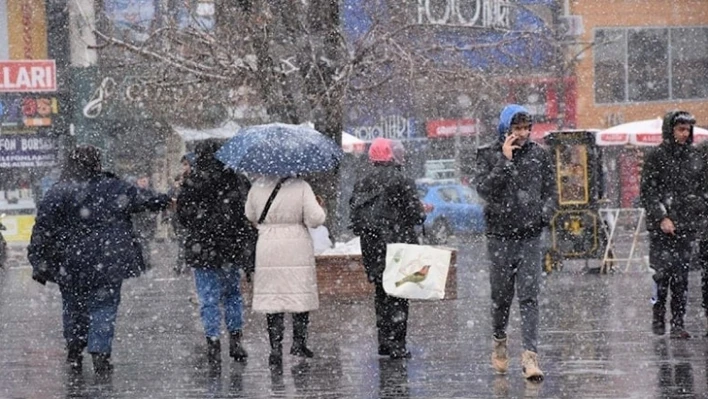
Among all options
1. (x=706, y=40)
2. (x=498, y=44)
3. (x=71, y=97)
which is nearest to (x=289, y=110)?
(x=498, y=44)

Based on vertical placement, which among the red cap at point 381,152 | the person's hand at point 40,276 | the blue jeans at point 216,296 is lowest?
the blue jeans at point 216,296

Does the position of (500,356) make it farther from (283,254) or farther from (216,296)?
(216,296)

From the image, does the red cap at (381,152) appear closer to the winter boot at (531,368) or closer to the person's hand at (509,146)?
the person's hand at (509,146)

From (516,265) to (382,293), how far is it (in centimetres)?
203

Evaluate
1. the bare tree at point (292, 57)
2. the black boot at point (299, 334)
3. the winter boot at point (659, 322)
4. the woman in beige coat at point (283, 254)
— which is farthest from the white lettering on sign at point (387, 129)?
the woman in beige coat at point (283, 254)

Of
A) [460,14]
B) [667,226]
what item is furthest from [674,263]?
[460,14]

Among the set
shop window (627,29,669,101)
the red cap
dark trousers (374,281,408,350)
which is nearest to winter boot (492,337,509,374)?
dark trousers (374,281,408,350)

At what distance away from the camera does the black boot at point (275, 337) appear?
11156 millimetres

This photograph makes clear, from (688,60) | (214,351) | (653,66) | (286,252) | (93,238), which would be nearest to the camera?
(286,252)

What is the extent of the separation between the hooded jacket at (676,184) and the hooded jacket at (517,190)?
8.35 feet

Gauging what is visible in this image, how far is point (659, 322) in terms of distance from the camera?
12773mm

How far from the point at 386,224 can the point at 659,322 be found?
98.0 inches

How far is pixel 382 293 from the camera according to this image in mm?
11859

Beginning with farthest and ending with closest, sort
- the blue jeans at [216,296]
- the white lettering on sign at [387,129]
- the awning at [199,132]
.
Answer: the white lettering on sign at [387,129] < the awning at [199,132] < the blue jeans at [216,296]
